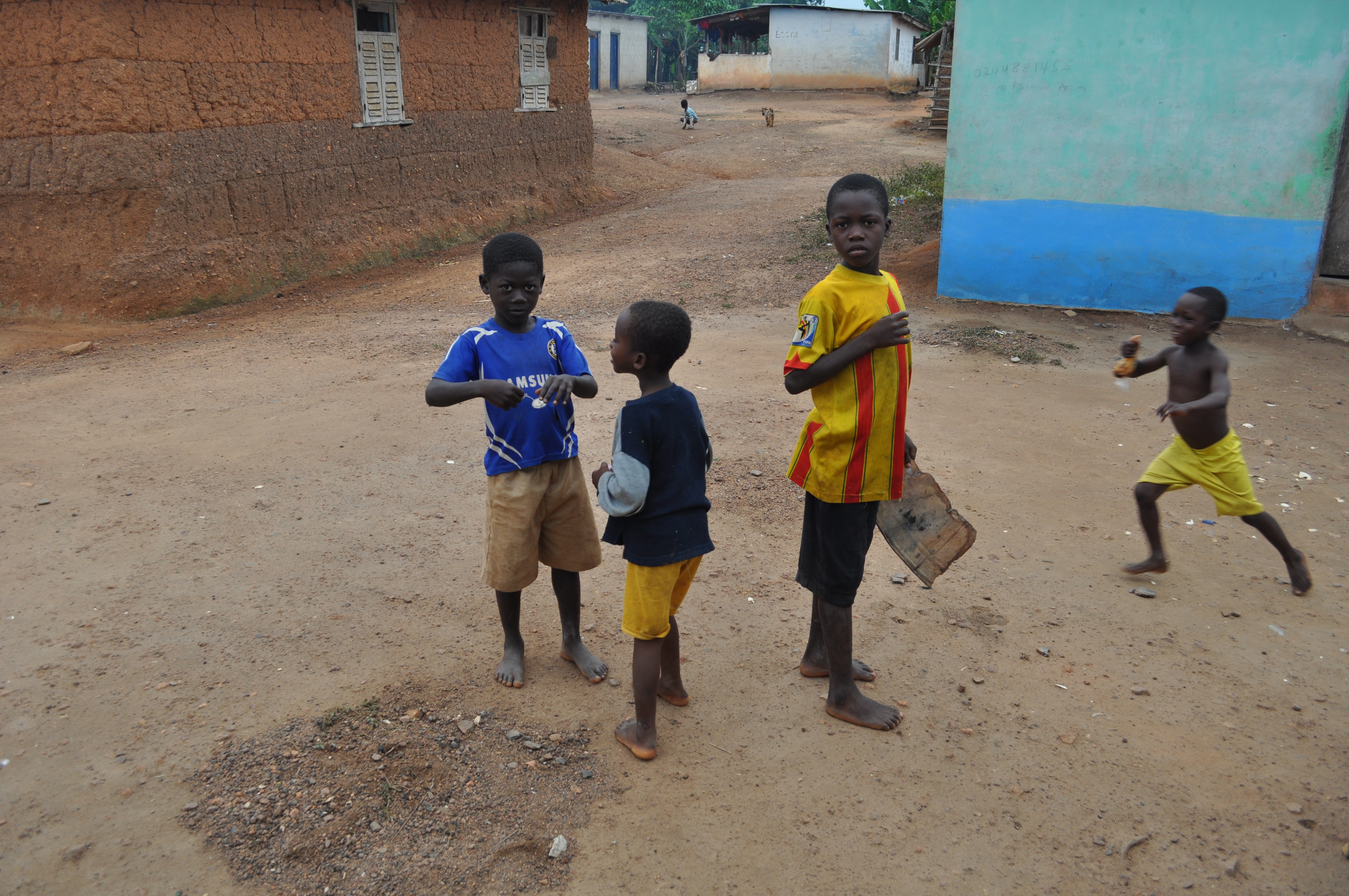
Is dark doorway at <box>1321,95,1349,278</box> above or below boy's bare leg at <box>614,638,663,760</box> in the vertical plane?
above

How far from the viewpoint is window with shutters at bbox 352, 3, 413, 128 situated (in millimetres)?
9805

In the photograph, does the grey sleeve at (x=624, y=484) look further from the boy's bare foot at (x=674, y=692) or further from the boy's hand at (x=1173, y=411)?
the boy's hand at (x=1173, y=411)

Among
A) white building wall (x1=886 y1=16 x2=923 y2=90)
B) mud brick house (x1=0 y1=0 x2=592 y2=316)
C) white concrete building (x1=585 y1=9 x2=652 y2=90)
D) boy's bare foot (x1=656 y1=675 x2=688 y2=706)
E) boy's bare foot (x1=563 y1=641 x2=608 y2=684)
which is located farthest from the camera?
white concrete building (x1=585 y1=9 x2=652 y2=90)

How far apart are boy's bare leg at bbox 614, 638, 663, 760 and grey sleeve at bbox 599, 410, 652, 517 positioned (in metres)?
0.40

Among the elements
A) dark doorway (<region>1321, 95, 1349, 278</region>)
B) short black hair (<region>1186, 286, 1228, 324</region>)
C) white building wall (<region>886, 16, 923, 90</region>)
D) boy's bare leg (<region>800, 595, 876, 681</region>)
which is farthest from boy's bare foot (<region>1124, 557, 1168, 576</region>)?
white building wall (<region>886, 16, 923, 90</region>)

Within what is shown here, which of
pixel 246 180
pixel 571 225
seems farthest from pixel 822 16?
pixel 246 180

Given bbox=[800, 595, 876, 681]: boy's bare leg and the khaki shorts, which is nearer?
the khaki shorts

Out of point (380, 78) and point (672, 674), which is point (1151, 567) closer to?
point (672, 674)

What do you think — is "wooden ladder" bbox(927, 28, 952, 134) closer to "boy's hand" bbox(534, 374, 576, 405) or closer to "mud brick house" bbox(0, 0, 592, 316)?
"mud brick house" bbox(0, 0, 592, 316)

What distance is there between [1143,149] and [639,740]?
686cm

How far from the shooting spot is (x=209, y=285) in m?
8.52

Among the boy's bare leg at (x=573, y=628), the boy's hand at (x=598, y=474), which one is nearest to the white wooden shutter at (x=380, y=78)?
the boy's bare leg at (x=573, y=628)

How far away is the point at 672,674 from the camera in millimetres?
2811

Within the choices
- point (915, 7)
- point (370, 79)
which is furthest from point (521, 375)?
point (915, 7)
